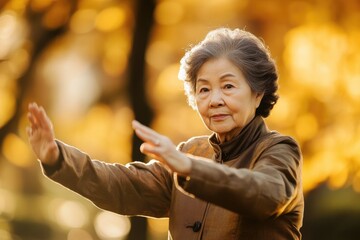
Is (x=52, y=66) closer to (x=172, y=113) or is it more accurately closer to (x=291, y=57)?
(x=172, y=113)

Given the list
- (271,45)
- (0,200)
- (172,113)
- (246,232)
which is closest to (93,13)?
(172,113)

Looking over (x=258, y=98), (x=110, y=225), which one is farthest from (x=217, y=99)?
(x=110, y=225)

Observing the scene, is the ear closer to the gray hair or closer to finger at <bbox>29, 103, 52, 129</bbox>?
the gray hair

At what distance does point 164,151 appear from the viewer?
2939mm

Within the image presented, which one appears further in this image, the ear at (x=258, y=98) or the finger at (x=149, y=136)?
the ear at (x=258, y=98)

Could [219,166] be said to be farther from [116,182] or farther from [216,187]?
[116,182]

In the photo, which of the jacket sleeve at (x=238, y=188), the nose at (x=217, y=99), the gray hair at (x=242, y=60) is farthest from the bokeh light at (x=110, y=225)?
the jacket sleeve at (x=238, y=188)

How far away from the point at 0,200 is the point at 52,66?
214 centimetres

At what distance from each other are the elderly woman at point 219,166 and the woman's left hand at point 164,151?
44 millimetres

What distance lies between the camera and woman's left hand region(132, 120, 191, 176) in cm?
294

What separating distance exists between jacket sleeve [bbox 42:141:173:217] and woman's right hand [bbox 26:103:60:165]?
0.22 ft

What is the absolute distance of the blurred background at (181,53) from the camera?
8.82m

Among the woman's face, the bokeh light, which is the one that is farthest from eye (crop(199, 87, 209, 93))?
the bokeh light

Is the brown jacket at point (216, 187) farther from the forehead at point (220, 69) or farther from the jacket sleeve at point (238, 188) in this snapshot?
the forehead at point (220, 69)
